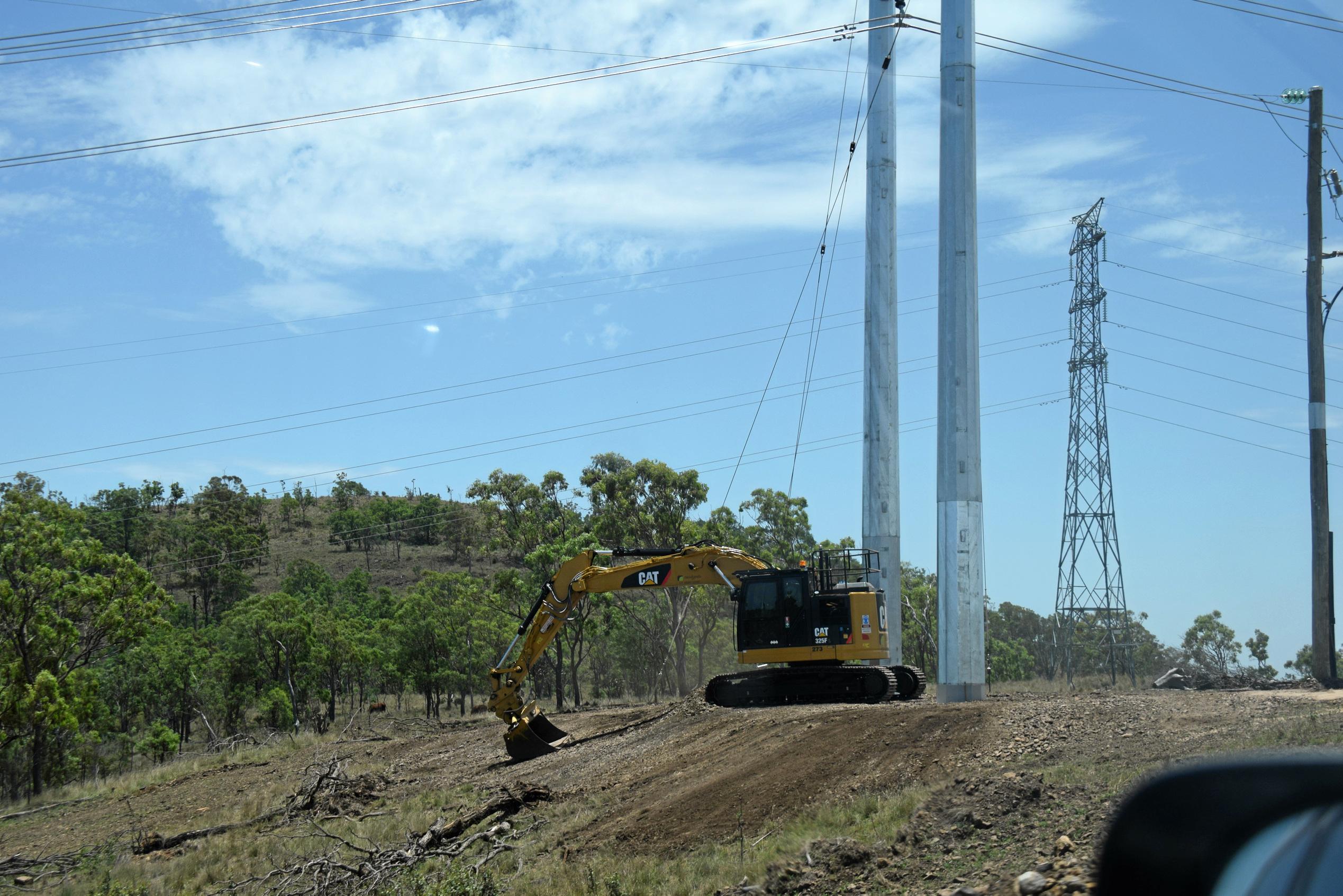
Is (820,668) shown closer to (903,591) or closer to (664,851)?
(664,851)

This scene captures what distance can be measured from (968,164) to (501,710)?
16.1 m

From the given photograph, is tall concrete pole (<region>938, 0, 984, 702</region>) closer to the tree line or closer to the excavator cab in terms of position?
the excavator cab

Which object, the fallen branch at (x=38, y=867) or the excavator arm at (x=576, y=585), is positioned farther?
the excavator arm at (x=576, y=585)

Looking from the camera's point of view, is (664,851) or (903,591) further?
(903,591)

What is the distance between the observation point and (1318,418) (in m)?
24.3

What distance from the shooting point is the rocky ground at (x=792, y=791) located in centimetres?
1079

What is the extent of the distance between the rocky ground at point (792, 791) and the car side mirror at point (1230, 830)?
607 centimetres

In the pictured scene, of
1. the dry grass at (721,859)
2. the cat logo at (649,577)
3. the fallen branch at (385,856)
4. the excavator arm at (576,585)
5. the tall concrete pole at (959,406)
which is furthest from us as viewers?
the excavator arm at (576,585)

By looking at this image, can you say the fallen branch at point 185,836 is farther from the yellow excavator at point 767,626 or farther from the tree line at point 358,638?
the tree line at point 358,638

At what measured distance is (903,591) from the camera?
225 ft

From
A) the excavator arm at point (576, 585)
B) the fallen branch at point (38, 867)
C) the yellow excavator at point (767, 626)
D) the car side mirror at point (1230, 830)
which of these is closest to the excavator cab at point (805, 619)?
the yellow excavator at point (767, 626)

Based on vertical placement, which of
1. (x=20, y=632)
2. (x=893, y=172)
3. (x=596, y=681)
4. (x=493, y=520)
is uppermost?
(x=893, y=172)

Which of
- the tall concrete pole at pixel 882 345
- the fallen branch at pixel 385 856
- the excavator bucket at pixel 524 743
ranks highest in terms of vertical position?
the tall concrete pole at pixel 882 345

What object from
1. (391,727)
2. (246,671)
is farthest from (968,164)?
(246,671)
